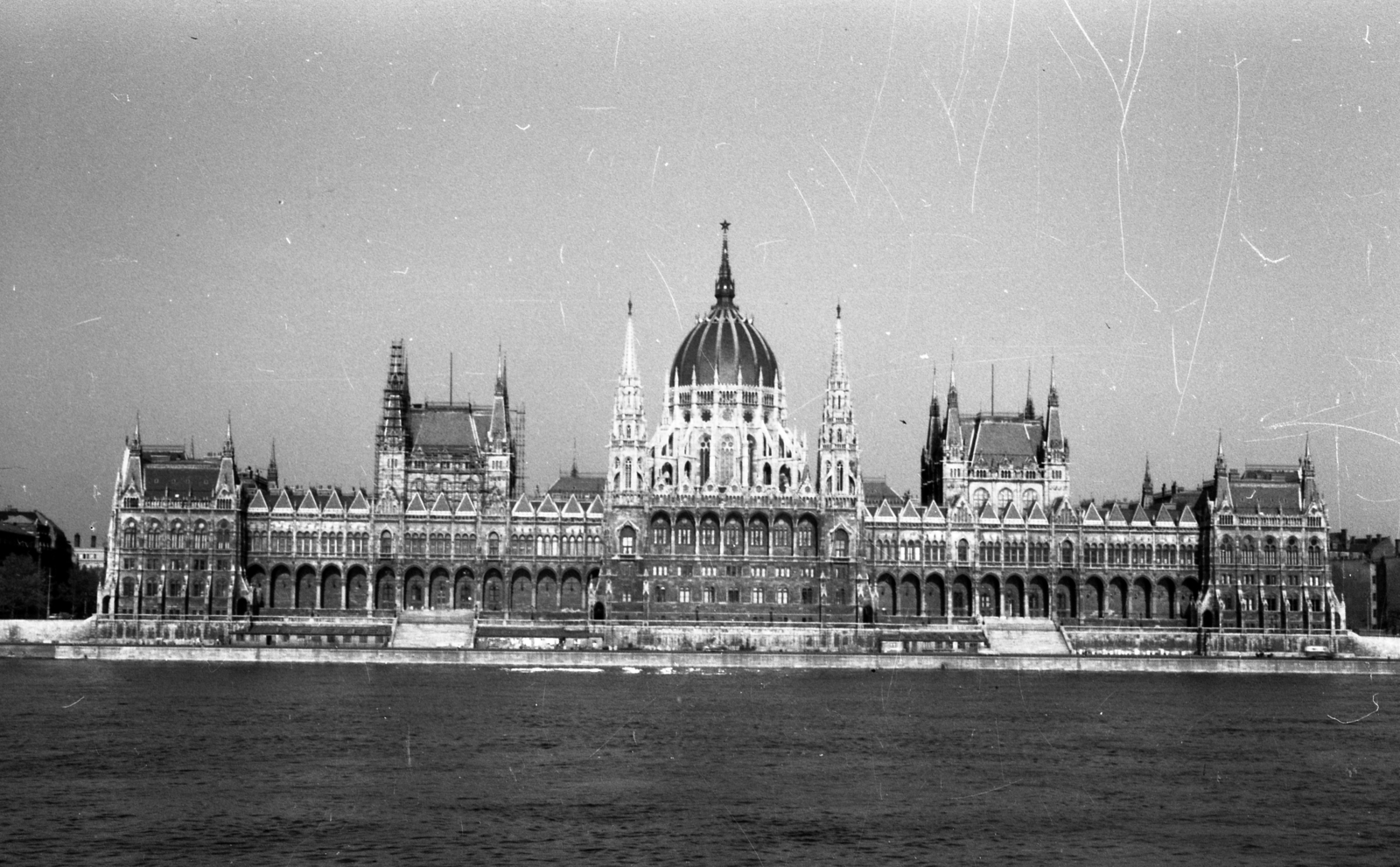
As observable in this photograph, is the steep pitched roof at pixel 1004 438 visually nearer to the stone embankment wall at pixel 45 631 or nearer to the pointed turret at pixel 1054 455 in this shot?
the pointed turret at pixel 1054 455

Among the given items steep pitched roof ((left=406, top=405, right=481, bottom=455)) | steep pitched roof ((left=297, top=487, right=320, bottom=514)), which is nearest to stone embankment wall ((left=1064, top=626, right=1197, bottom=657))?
steep pitched roof ((left=406, top=405, right=481, bottom=455))

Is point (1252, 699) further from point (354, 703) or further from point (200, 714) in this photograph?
point (200, 714)

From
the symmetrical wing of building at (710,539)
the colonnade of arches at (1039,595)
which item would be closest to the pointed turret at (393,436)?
the symmetrical wing of building at (710,539)

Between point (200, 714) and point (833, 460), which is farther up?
point (833, 460)

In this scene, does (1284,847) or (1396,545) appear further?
(1396,545)

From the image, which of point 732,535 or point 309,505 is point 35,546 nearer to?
point 309,505

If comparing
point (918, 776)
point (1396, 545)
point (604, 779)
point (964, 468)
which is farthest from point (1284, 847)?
point (1396, 545)

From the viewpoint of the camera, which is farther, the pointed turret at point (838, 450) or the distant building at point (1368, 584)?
the distant building at point (1368, 584)
